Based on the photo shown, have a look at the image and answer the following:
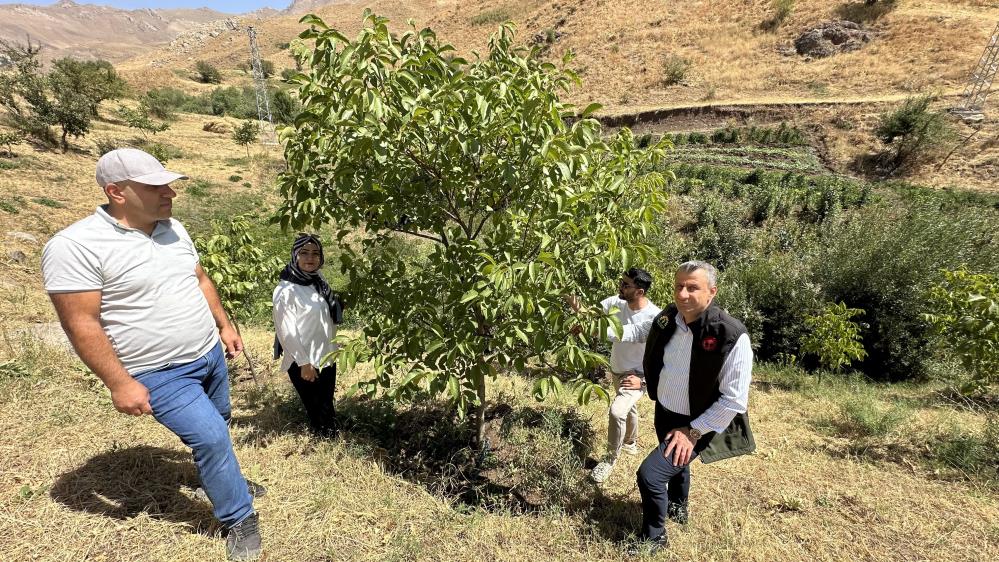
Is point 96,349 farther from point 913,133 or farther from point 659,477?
point 913,133

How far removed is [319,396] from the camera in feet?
11.6

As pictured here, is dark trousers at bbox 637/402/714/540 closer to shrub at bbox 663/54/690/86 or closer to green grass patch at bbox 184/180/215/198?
green grass patch at bbox 184/180/215/198

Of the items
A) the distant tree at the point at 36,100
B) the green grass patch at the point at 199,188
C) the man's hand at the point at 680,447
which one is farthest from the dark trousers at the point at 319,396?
the distant tree at the point at 36,100

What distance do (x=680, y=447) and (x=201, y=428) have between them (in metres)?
2.67

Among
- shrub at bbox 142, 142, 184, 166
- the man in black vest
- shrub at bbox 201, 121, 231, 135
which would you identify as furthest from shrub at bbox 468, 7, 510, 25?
the man in black vest

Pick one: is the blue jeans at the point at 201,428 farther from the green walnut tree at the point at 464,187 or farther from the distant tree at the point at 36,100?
the distant tree at the point at 36,100

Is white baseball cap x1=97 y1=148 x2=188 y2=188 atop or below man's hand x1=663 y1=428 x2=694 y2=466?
atop

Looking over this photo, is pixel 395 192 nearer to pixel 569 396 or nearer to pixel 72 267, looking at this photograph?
pixel 72 267

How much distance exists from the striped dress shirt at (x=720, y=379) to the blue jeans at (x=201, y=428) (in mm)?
2609

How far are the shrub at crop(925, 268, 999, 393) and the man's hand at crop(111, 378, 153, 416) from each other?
6.11 metres

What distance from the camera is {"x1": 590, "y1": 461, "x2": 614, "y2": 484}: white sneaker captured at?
3.54 meters

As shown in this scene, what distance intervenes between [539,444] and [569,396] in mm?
1527

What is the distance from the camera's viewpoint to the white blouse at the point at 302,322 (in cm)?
310

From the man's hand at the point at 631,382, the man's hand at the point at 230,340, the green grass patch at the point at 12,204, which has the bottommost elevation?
the man's hand at the point at 631,382
